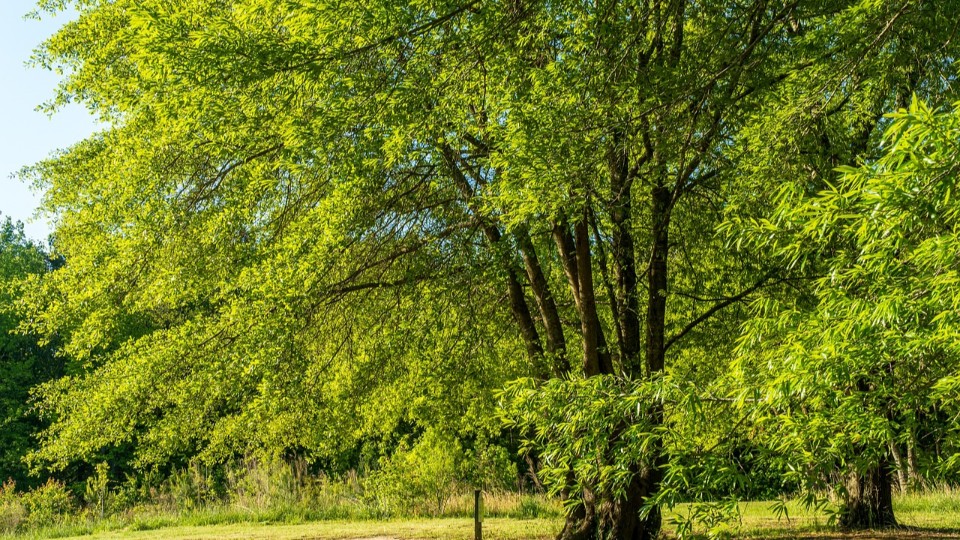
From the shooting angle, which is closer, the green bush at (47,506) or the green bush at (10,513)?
the green bush at (10,513)

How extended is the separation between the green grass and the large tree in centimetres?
171

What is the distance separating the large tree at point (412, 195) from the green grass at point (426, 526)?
1.71 meters

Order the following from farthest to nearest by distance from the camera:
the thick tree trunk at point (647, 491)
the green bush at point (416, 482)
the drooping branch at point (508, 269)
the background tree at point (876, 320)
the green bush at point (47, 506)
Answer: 1. the green bush at point (47, 506)
2. the green bush at point (416, 482)
3. the drooping branch at point (508, 269)
4. the thick tree trunk at point (647, 491)
5. the background tree at point (876, 320)

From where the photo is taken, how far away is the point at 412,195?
10.5 m

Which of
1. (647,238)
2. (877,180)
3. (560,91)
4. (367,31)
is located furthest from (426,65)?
(647,238)

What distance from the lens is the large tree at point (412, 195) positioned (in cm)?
600

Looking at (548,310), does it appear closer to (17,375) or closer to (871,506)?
(871,506)

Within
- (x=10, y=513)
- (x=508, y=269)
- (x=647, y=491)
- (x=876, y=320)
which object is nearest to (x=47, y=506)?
(x=10, y=513)

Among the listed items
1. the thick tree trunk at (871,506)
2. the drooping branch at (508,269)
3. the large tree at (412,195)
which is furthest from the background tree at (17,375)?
the thick tree trunk at (871,506)

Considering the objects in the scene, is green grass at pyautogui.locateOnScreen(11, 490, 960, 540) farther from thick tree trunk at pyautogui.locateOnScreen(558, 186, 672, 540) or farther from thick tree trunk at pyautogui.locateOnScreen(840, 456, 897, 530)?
thick tree trunk at pyautogui.locateOnScreen(558, 186, 672, 540)

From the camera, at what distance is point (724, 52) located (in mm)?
6945

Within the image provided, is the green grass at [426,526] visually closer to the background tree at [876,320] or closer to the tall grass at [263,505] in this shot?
the tall grass at [263,505]

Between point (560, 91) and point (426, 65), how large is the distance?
1.18 metres

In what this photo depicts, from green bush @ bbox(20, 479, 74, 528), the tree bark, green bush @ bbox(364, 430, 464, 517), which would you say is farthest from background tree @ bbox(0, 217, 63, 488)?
the tree bark
